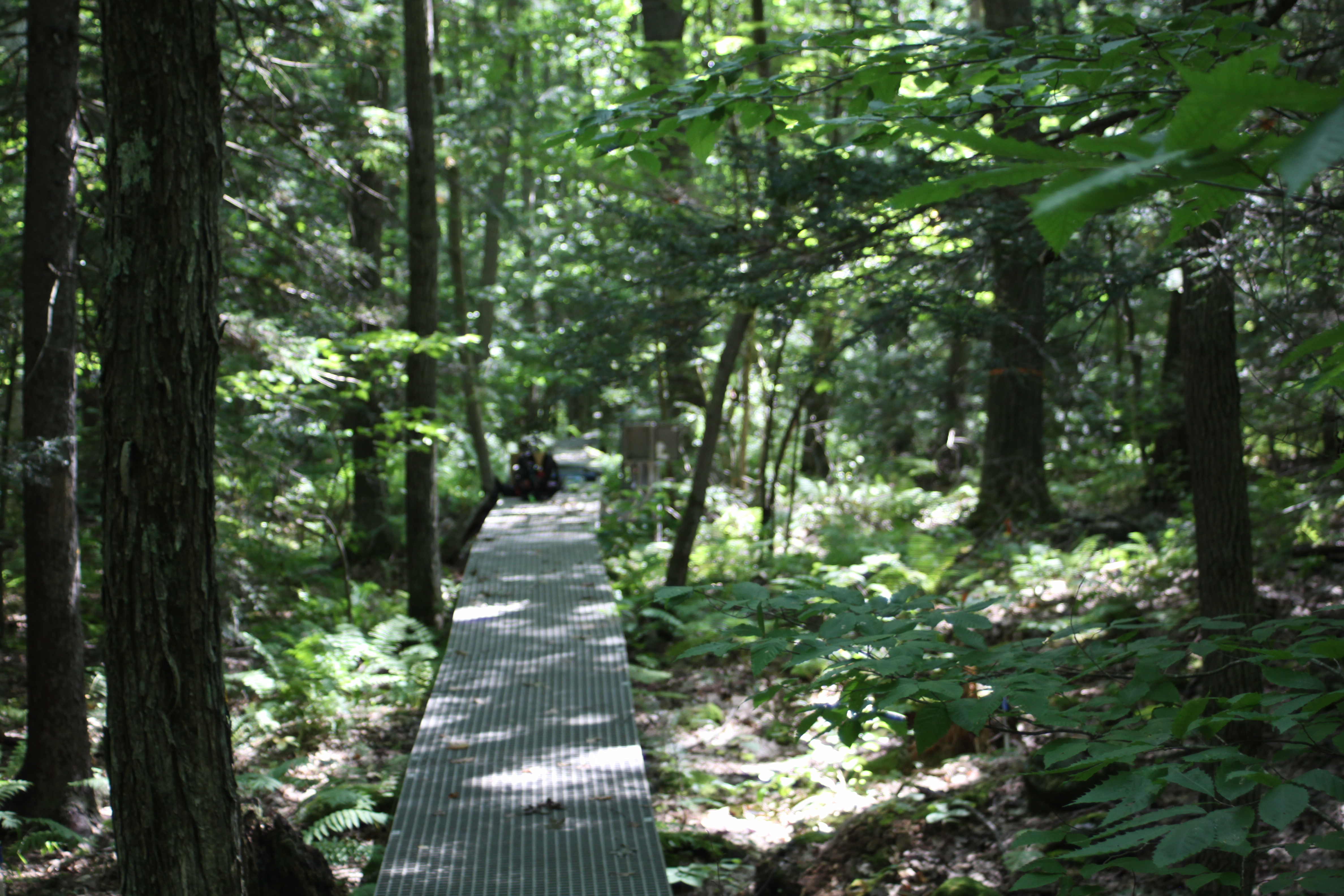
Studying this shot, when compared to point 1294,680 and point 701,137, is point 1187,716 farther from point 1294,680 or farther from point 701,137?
point 701,137

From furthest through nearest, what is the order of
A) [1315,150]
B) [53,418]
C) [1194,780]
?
[53,418] < [1194,780] < [1315,150]

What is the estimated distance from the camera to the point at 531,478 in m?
13.1

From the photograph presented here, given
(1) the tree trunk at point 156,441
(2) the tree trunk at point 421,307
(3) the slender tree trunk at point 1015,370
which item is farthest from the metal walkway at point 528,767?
(3) the slender tree trunk at point 1015,370

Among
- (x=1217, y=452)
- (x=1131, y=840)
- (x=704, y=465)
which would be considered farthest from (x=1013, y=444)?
(x=1131, y=840)

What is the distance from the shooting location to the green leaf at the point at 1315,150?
2.52 ft

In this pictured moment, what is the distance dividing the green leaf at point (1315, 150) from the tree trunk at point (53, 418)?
19.2ft

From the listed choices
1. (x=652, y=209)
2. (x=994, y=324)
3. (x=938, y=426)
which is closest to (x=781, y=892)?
(x=994, y=324)

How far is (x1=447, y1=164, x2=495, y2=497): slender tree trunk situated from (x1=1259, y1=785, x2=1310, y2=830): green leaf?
11.9m

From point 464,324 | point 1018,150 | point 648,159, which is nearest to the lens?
point 1018,150

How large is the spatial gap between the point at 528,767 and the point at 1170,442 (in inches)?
335

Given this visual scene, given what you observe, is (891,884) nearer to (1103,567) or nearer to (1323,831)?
(1323,831)

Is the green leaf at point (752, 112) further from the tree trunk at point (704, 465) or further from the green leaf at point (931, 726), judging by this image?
the tree trunk at point (704, 465)

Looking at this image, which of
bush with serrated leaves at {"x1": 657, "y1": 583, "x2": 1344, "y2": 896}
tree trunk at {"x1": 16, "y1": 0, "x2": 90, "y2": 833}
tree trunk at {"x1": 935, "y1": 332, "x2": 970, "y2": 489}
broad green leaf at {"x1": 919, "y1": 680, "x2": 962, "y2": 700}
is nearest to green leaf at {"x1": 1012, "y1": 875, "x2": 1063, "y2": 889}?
bush with serrated leaves at {"x1": 657, "y1": 583, "x2": 1344, "y2": 896}

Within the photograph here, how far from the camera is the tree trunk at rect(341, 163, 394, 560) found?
1140cm
